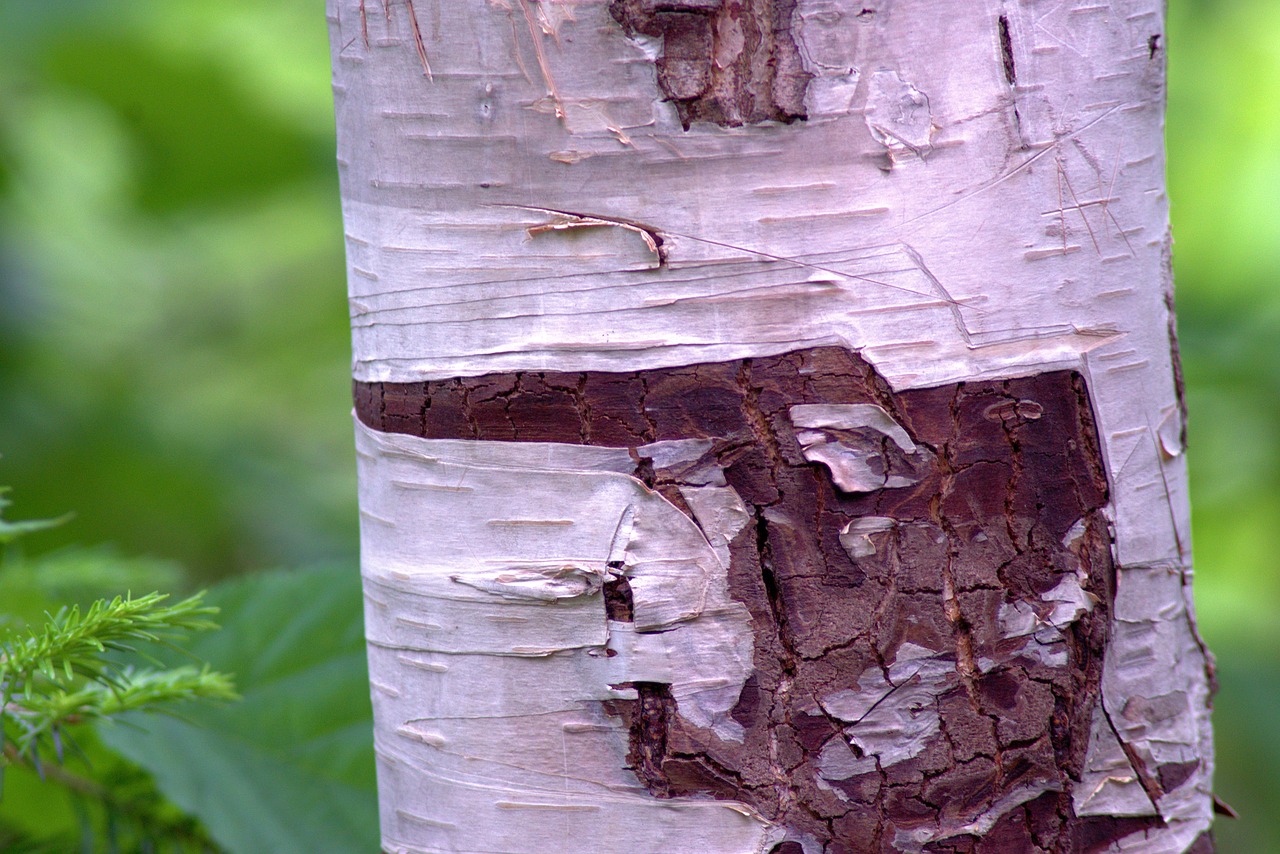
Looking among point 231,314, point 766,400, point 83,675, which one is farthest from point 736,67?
point 231,314

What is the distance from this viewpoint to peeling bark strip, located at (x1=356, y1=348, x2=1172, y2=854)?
0.68m

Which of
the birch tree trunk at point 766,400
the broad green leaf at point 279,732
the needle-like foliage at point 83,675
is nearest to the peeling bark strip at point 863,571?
the birch tree trunk at point 766,400

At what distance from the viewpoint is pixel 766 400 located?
67 cm

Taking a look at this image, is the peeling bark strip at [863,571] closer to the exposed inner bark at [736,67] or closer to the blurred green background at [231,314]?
the exposed inner bark at [736,67]

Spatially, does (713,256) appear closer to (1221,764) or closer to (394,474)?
(394,474)

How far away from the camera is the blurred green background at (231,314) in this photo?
2654 millimetres

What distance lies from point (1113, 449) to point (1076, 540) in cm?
7

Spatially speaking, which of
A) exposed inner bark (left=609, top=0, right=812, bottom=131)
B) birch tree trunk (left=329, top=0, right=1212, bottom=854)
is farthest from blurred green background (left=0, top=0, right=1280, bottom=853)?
exposed inner bark (left=609, top=0, right=812, bottom=131)

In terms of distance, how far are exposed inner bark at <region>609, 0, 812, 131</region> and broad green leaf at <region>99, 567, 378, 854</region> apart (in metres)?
0.70

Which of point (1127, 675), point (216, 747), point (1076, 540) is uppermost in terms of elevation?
point (1076, 540)

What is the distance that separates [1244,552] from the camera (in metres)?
3.85

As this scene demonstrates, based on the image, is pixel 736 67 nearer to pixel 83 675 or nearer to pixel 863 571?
pixel 863 571

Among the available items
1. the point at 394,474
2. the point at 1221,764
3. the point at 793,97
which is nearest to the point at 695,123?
the point at 793,97

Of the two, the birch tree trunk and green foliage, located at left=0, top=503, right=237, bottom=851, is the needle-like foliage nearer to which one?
green foliage, located at left=0, top=503, right=237, bottom=851
